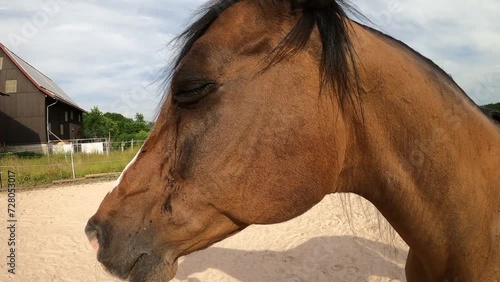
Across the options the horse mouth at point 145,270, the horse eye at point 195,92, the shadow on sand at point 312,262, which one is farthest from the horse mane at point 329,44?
the shadow on sand at point 312,262

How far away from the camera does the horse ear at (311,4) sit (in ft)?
5.58

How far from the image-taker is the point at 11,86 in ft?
101

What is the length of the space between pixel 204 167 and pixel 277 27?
0.76 meters

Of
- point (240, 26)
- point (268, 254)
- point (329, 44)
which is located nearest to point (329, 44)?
point (329, 44)

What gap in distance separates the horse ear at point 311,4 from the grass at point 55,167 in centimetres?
1774

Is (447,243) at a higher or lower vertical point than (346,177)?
lower

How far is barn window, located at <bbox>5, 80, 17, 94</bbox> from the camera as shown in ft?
101

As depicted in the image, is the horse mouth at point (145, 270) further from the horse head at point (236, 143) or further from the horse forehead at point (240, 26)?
the horse forehead at point (240, 26)

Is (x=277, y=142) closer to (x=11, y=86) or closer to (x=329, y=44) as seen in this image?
(x=329, y=44)

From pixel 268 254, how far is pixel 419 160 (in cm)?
569

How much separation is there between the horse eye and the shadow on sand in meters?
4.94

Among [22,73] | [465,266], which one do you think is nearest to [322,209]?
[465,266]

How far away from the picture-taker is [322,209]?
32.5 ft

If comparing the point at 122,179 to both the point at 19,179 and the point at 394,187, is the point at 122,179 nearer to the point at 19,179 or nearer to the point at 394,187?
the point at 394,187
